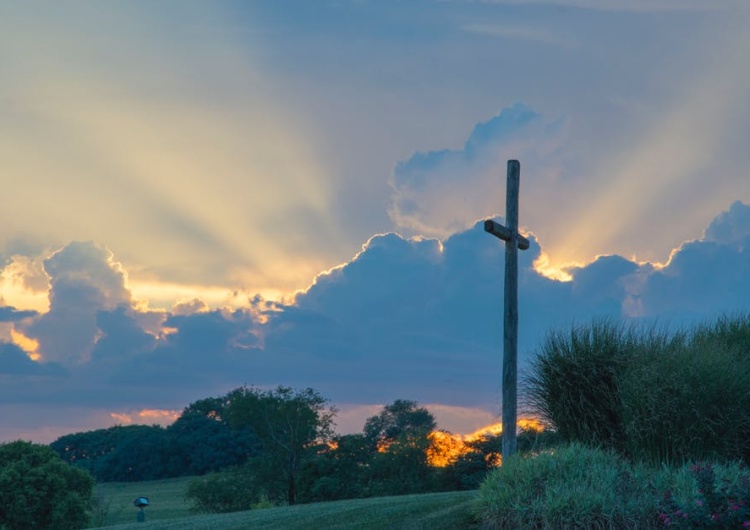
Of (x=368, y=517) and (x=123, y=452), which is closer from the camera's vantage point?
(x=368, y=517)

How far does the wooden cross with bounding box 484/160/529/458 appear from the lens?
1802 centimetres

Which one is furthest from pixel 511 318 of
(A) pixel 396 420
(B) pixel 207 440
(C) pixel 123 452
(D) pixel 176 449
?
(C) pixel 123 452

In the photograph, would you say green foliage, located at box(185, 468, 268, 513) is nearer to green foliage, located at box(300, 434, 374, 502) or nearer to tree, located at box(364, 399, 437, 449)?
green foliage, located at box(300, 434, 374, 502)

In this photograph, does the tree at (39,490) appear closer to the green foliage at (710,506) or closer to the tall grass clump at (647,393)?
the tall grass clump at (647,393)

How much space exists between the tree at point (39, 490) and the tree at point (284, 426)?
793 centimetres

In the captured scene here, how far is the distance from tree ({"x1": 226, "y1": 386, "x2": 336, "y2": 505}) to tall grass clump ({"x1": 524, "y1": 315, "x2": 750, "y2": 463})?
23.2m

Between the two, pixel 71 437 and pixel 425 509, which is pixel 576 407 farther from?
pixel 71 437

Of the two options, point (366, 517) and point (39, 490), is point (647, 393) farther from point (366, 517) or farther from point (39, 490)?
point (39, 490)

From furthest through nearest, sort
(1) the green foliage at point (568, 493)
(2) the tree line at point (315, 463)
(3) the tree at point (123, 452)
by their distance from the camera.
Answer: (3) the tree at point (123, 452), (2) the tree line at point (315, 463), (1) the green foliage at point (568, 493)

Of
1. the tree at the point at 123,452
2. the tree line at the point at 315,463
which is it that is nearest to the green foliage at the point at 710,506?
the tree line at the point at 315,463

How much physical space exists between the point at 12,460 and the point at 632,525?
93.6ft

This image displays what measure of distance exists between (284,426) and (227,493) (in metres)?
4.04

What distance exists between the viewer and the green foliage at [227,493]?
40000mm

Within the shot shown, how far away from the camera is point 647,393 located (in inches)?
642
